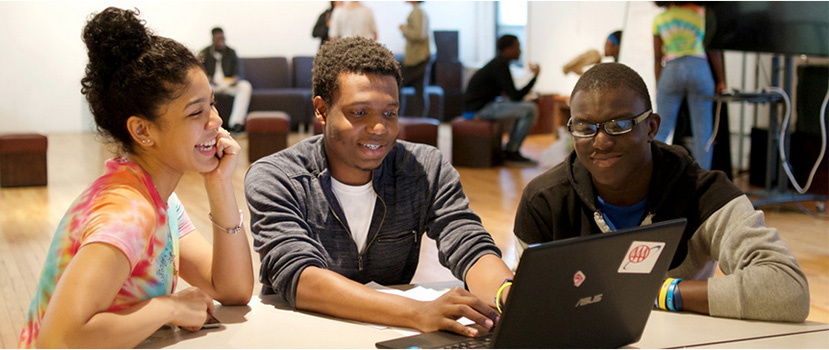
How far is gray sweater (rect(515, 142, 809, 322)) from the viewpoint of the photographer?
1.86m

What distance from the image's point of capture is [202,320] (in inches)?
67.1

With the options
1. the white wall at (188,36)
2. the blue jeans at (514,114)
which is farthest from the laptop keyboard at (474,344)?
the white wall at (188,36)

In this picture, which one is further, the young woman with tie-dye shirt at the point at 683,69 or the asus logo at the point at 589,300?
the young woman with tie-dye shirt at the point at 683,69

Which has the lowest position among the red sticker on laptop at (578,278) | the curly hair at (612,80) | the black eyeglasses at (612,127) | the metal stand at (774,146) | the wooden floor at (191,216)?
the wooden floor at (191,216)

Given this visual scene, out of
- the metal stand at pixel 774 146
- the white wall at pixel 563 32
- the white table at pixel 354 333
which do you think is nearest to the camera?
the white table at pixel 354 333

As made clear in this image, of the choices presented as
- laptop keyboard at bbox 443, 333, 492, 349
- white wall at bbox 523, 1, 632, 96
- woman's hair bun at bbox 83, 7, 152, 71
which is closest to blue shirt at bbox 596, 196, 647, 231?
laptop keyboard at bbox 443, 333, 492, 349

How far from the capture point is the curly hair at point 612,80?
6.77ft

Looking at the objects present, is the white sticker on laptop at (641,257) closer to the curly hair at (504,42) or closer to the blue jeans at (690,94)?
the blue jeans at (690,94)

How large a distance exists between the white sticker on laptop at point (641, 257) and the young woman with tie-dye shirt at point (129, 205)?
0.84m

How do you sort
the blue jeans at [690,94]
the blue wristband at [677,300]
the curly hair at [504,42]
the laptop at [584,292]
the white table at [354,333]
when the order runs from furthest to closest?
the curly hair at [504,42], the blue jeans at [690,94], the blue wristband at [677,300], the white table at [354,333], the laptop at [584,292]

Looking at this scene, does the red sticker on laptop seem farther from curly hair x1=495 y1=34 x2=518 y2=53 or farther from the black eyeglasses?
curly hair x1=495 y1=34 x2=518 y2=53

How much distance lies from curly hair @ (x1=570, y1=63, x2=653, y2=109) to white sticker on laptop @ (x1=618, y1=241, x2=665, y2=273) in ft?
2.09

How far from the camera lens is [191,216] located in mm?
5961

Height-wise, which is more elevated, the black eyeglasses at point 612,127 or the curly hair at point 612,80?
the curly hair at point 612,80
